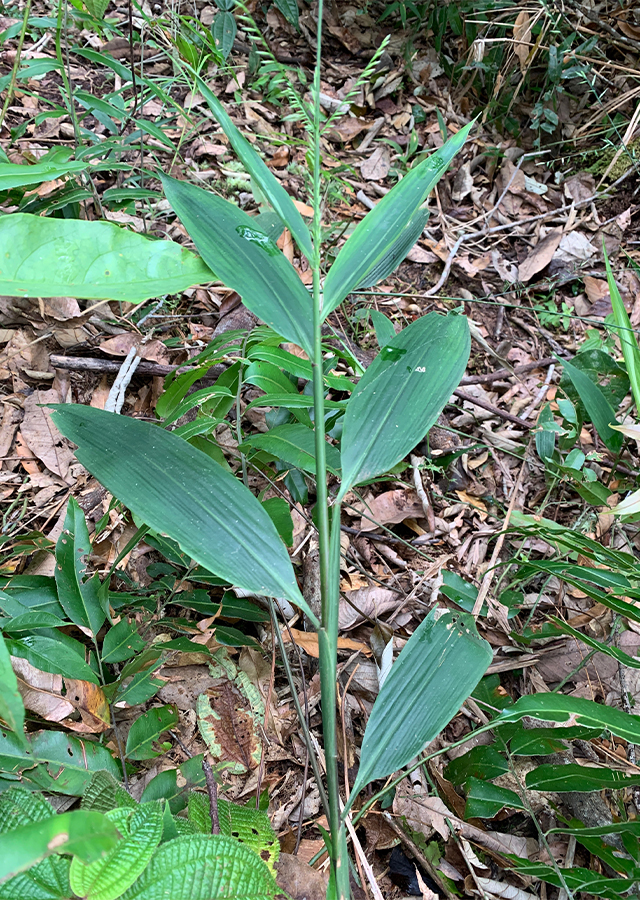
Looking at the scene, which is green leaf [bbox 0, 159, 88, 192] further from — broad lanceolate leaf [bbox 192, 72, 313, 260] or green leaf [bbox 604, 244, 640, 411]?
green leaf [bbox 604, 244, 640, 411]

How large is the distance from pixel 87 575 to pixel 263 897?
1.81 ft

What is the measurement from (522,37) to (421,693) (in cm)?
229

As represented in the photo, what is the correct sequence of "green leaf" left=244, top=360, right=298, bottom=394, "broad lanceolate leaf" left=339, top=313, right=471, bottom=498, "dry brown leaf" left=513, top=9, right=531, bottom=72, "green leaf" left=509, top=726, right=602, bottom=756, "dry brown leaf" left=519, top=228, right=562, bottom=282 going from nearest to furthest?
"broad lanceolate leaf" left=339, top=313, right=471, bottom=498, "green leaf" left=509, top=726, right=602, bottom=756, "green leaf" left=244, top=360, right=298, bottom=394, "dry brown leaf" left=519, top=228, right=562, bottom=282, "dry brown leaf" left=513, top=9, right=531, bottom=72

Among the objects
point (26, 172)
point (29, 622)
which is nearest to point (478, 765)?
point (29, 622)

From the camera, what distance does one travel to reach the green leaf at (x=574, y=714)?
2.04ft

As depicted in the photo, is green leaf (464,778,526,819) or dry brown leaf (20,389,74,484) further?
dry brown leaf (20,389,74,484)

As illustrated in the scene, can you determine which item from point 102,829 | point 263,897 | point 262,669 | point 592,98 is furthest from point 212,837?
point 592,98

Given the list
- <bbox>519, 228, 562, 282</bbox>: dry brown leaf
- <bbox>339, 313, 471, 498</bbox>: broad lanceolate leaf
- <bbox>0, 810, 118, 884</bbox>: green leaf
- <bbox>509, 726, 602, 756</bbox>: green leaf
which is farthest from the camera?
<bbox>519, 228, 562, 282</bbox>: dry brown leaf

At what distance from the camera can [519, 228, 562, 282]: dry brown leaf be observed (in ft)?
6.19

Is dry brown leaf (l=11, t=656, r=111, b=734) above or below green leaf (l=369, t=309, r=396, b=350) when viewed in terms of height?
below

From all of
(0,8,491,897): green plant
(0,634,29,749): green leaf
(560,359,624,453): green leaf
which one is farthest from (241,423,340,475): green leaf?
(560,359,624,453): green leaf

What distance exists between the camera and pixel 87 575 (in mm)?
887

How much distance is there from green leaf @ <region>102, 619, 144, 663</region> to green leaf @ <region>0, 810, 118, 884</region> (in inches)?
19.5

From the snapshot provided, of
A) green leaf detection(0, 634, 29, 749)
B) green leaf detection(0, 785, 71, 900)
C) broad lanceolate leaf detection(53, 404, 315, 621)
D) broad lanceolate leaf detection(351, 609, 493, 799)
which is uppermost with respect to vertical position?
green leaf detection(0, 634, 29, 749)
